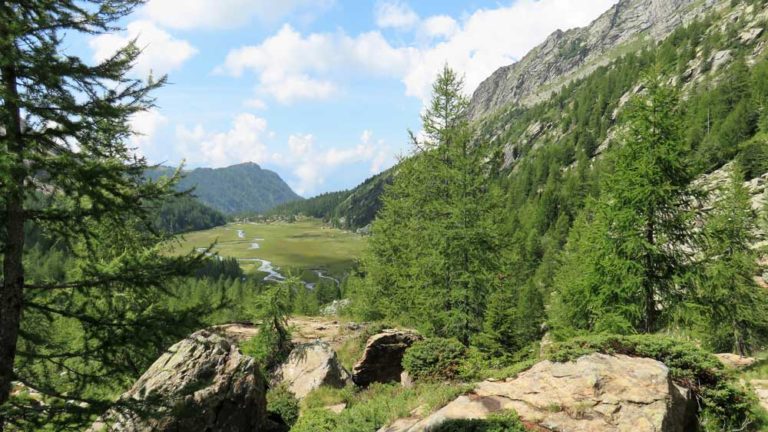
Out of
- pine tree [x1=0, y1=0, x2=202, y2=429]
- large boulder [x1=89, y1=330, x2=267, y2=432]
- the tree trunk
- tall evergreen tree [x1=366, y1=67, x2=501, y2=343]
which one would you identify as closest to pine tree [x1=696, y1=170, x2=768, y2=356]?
tall evergreen tree [x1=366, y1=67, x2=501, y2=343]

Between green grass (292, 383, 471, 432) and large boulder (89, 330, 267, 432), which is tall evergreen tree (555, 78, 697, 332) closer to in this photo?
green grass (292, 383, 471, 432)

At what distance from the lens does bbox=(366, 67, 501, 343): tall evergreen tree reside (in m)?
19.5

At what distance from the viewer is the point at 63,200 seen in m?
8.12

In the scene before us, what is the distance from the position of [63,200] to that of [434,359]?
1321 cm

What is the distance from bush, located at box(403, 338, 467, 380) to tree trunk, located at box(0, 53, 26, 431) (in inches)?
495

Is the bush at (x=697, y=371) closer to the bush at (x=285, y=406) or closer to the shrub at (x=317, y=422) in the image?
the shrub at (x=317, y=422)

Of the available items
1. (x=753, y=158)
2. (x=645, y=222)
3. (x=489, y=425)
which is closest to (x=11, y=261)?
(x=489, y=425)

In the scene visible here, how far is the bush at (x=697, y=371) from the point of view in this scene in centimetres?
955

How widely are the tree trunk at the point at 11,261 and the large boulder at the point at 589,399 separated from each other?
7.82m

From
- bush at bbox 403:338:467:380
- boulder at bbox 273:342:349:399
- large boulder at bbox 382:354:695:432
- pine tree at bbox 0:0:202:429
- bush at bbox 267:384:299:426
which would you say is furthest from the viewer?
boulder at bbox 273:342:349:399

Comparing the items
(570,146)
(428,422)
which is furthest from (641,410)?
(570,146)

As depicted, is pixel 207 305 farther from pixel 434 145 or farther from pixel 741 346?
pixel 741 346

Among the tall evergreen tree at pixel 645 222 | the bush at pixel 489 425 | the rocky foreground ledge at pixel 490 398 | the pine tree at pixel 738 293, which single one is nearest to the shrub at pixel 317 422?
the rocky foreground ledge at pixel 490 398

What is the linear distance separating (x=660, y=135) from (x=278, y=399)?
737 inches
